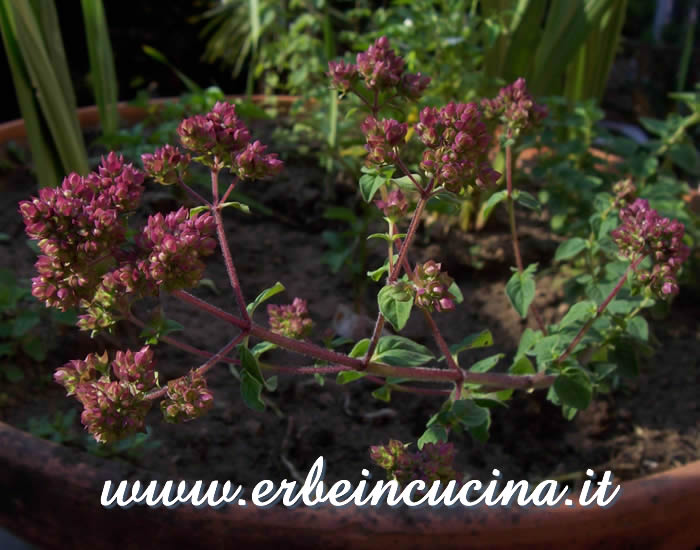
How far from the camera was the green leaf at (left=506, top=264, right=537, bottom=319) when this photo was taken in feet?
3.69

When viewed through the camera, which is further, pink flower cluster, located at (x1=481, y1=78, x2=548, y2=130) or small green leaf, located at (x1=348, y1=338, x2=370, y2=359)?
pink flower cluster, located at (x1=481, y1=78, x2=548, y2=130)

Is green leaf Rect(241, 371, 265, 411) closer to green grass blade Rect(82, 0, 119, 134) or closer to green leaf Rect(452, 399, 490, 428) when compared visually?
green leaf Rect(452, 399, 490, 428)

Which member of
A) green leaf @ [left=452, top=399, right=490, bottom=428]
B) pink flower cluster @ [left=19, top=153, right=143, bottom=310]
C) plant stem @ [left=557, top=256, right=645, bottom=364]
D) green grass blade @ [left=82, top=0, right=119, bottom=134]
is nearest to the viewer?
pink flower cluster @ [left=19, top=153, right=143, bottom=310]

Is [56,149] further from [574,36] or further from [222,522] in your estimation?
[574,36]

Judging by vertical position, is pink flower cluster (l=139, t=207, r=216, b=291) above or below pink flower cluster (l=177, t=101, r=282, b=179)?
below

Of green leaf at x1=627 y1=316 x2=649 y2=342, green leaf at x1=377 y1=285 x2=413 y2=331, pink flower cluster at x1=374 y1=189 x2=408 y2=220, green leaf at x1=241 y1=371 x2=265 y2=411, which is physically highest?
pink flower cluster at x1=374 y1=189 x2=408 y2=220

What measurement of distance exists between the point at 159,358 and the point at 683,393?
0.97 metres

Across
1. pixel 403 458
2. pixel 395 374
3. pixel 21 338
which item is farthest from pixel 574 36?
pixel 21 338

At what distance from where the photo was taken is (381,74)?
96 centimetres

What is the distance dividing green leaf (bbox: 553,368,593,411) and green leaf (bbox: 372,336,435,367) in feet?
0.68

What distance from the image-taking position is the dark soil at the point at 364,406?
1.28 metres

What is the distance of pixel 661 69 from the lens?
4906 mm

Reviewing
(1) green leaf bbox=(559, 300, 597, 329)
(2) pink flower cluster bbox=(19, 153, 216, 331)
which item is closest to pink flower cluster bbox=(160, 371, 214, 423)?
(2) pink flower cluster bbox=(19, 153, 216, 331)

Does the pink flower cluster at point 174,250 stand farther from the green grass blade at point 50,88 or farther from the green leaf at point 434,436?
the green grass blade at point 50,88
